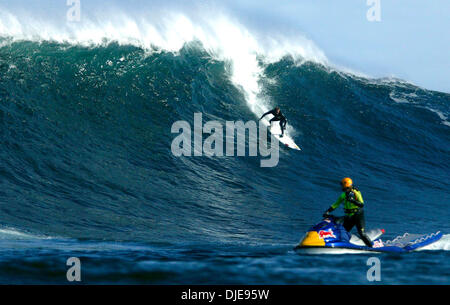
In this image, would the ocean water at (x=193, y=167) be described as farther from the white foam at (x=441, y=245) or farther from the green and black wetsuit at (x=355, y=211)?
the green and black wetsuit at (x=355, y=211)

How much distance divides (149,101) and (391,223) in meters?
9.23

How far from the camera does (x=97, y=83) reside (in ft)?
60.3

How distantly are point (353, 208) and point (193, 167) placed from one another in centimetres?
700

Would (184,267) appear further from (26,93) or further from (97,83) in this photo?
(97,83)

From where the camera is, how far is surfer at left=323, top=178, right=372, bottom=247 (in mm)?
8586

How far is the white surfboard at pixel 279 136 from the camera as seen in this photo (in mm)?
18016

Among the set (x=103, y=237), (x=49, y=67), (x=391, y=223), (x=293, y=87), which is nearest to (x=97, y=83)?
(x=49, y=67)

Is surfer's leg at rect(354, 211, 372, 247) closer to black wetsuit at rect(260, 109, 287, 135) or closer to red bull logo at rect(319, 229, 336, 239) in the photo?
red bull logo at rect(319, 229, 336, 239)

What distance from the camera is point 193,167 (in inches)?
591
